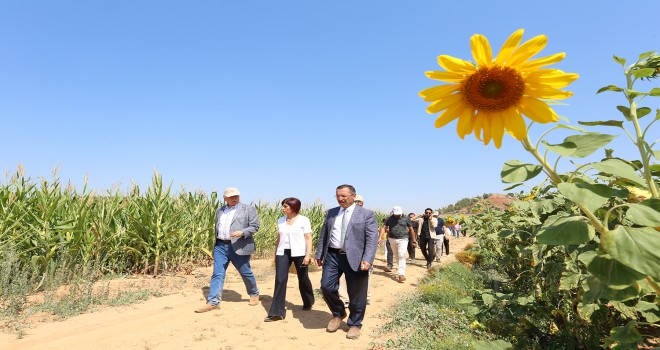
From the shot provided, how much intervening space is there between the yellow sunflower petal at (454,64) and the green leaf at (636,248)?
570 millimetres

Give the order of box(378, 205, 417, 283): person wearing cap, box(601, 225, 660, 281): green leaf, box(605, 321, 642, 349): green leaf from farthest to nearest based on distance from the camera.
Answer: box(378, 205, 417, 283): person wearing cap, box(605, 321, 642, 349): green leaf, box(601, 225, 660, 281): green leaf

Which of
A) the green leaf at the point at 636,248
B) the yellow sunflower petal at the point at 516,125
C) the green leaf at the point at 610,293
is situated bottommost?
the green leaf at the point at 610,293

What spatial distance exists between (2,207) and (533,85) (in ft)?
25.0

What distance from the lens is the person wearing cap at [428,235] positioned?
10.5 m

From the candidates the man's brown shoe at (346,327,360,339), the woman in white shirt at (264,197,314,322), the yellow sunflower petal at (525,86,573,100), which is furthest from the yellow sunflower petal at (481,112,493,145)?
the woman in white shirt at (264,197,314,322)

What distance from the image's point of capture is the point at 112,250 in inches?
289

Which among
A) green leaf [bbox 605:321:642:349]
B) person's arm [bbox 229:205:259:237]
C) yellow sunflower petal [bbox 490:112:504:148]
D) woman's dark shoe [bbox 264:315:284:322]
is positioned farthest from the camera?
person's arm [bbox 229:205:259:237]

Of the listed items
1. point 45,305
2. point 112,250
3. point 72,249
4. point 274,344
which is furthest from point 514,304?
point 112,250

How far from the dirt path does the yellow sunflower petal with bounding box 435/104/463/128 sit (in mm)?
3590

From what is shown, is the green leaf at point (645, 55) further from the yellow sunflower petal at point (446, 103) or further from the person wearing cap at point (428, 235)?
the person wearing cap at point (428, 235)

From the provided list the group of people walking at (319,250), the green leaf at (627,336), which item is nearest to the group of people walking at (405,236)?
the group of people walking at (319,250)

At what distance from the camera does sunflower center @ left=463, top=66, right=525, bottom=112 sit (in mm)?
1117

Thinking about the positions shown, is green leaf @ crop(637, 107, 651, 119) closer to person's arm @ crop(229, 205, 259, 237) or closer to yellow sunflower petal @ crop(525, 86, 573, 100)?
yellow sunflower petal @ crop(525, 86, 573, 100)

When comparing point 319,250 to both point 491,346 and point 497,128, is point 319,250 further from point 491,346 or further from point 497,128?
point 497,128
